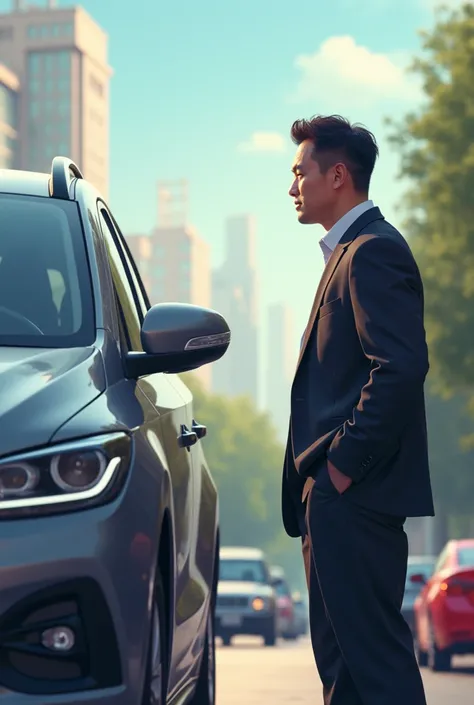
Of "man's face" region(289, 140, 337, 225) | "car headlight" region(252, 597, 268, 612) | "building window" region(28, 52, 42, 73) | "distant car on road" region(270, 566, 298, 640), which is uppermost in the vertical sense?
"building window" region(28, 52, 42, 73)

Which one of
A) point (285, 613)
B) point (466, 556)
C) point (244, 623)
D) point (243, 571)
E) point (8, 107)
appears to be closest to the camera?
point (466, 556)

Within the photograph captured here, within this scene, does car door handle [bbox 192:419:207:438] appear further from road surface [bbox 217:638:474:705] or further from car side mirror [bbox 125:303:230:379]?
road surface [bbox 217:638:474:705]

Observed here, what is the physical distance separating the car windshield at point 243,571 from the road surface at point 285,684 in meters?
15.2

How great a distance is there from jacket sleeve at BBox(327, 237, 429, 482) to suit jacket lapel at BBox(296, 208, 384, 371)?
16 cm

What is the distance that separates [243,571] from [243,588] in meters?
1.37

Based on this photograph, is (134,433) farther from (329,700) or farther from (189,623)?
(189,623)

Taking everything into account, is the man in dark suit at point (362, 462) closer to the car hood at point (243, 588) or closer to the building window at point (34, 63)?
the car hood at point (243, 588)

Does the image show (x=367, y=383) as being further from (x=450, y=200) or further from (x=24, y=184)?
(x=450, y=200)

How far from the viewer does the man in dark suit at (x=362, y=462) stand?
447 cm

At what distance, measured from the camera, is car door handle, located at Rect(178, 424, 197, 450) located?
17.6 ft

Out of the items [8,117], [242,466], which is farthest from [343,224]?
[8,117]

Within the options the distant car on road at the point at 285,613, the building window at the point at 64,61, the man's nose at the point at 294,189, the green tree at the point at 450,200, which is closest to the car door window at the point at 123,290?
the man's nose at the point at 294,189

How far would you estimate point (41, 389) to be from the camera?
4020 mm

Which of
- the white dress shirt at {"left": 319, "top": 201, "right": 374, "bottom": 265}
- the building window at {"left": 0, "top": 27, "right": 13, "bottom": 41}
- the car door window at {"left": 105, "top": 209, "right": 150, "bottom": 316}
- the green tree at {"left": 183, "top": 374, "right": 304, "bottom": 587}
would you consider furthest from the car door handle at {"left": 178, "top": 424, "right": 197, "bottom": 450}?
the building window at {"left": 0, "top": 27, "right": 13, "bottom": 41}
